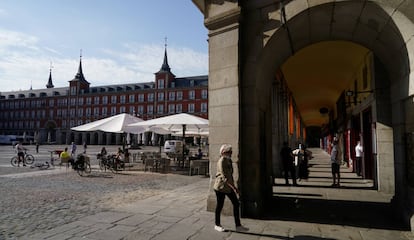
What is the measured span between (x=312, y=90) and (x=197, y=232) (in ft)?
45.3

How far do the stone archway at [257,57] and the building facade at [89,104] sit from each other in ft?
208

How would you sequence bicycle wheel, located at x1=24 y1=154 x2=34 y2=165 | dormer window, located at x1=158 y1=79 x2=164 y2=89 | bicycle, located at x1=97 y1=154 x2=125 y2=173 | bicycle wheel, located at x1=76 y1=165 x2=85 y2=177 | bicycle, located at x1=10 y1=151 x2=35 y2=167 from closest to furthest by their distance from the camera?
bicycle wheel, located at x1=76 y1=165 x2=85 y2=177 → bicycle, located at x1=97 y1=154 x2=125 y2=173 → bicycle, located at x1=10 y1=151 x2=35 y2=167 → bicycle wheel, located at x1=24 y1=154 x2=34 y2=165 → dormer window, located at x1=158 y1=79 x2=164 y2=89

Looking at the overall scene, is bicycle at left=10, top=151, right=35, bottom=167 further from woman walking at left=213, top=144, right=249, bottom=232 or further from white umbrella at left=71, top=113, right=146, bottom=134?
woman walking at left=213, top=144, right=249, bottom=232

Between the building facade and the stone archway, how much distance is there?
63517 mm

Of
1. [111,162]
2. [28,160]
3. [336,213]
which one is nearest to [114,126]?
[111,162]

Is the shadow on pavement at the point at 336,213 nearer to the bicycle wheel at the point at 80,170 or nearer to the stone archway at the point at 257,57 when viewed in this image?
the stone archway at the point at 257,57

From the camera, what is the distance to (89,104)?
279 ft

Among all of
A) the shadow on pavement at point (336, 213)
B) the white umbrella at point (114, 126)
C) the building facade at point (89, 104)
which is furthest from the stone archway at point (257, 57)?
the building facade at point (89, 104)

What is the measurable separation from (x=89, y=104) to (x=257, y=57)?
284 ft

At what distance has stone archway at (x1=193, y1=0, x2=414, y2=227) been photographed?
557 cm

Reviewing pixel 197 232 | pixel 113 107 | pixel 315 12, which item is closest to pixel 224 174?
pixel 197 232

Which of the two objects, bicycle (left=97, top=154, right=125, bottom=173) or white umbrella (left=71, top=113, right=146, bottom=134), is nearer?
white umbrella (left=71, top=113, right=146, bottom=134)

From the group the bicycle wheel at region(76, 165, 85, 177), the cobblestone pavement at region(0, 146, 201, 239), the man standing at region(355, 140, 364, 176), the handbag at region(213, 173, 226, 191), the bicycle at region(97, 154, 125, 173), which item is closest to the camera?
the handbag at region(213, 173, 226, 191)

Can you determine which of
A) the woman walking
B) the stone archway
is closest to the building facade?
the stone archway
